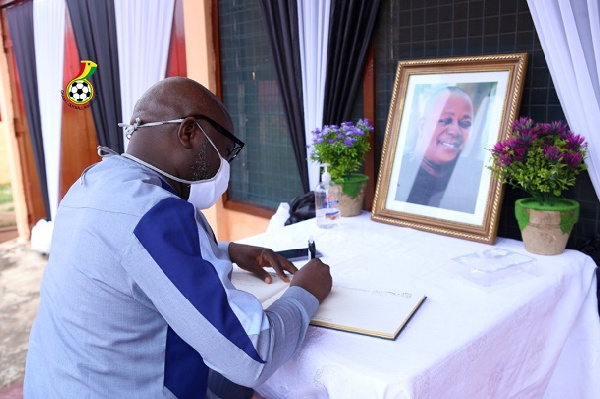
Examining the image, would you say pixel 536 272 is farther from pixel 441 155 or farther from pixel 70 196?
pixel 70 196

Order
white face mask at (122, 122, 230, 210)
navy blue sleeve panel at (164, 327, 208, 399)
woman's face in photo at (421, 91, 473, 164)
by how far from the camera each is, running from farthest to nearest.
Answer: woman's face in photo at (421, 91, 473, 164), white face mask at (122, 122, 230, 210), navy blue sleeve panel at (164, 327, 208, 399)

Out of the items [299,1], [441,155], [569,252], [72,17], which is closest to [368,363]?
[569,252]

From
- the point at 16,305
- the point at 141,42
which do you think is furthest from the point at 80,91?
the point at 16,305

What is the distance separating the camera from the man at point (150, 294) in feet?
3.24

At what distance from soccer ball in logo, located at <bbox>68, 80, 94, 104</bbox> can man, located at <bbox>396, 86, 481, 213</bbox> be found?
11.6 ft

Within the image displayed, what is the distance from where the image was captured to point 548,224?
1739mm

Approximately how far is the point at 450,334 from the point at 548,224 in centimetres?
74

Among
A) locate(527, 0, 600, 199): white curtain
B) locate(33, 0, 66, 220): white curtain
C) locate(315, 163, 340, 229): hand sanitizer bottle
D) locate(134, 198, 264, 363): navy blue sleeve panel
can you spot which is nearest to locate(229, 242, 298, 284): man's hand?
locate(134, 198, 264, 363): navy blue sleeve panel

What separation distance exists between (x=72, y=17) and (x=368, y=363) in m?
4.57

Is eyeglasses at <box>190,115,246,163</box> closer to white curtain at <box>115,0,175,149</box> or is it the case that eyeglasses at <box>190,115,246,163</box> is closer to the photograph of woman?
the photograph of woman

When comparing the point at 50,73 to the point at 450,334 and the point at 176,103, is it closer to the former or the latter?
the point at 176,103

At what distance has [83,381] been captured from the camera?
1071 mm

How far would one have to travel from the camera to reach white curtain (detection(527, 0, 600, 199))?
5.77 ft

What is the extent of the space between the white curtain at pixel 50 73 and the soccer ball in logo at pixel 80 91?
0.37 ft
